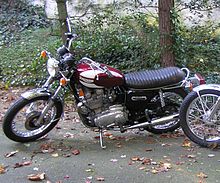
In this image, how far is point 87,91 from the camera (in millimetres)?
4344

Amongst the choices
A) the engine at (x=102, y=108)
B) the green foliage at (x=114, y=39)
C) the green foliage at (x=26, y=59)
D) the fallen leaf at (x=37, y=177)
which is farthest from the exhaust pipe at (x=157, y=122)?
the green foliage at (x=26, y=59)

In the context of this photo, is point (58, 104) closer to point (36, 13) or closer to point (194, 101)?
point (194, 101)

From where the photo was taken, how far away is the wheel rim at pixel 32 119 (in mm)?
4387

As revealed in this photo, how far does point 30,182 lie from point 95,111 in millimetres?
1213

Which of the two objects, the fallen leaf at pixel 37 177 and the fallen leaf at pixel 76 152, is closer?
the fallen leaf at pixel 37 177

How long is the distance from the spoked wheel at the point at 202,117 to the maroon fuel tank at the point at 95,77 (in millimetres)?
777

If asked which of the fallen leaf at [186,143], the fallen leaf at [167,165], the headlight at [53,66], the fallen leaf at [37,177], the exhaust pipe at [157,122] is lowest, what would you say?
the fallen leaf at [167,165]

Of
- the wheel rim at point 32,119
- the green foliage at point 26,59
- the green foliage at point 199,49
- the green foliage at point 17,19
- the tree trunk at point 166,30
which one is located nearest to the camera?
the wheel rim at point 32,119

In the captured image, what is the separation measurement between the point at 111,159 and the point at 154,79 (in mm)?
1015

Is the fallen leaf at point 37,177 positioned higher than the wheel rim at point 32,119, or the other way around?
the wheel rim at point 32,119

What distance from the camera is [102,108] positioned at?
4438 millimetres

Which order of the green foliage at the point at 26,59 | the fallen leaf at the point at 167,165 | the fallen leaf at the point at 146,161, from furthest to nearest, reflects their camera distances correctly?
1. the green foliage at the point at 26,59
2. the fallen leaf at the point at 146,161
3. the fallen leaf at the point at 167,165

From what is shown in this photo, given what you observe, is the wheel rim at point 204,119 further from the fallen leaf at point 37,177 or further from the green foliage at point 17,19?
the green foliage at point 17,19

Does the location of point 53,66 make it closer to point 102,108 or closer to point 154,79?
point 102,108
